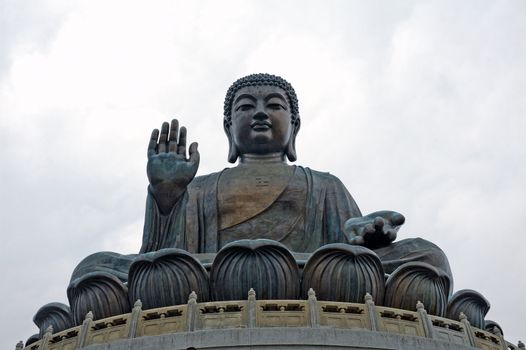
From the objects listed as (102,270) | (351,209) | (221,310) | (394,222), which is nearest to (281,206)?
(351,209)

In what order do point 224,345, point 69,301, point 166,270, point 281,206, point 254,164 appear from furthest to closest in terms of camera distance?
point 254,164, point 281,206, point 69,301, point 166,270, point 224,345

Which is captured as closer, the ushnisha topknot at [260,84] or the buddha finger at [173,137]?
the buddha finger at [173,137]

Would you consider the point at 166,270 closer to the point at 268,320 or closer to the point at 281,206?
the point at 268,320

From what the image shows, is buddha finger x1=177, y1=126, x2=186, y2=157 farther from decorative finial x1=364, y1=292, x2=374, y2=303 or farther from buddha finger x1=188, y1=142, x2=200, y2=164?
decorative finial x1=364, y1=292, x2=374, y2=303

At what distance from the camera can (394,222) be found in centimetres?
1022

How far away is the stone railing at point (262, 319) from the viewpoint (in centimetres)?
819

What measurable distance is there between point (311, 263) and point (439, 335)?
1396 mm

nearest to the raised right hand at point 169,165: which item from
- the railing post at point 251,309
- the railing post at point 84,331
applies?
the railing post at point 84,331

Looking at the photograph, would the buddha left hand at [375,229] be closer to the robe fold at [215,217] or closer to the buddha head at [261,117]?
the robe fold at [215,217]

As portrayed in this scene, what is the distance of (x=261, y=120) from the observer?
1287cm

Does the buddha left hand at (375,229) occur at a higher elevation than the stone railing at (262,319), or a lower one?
higher

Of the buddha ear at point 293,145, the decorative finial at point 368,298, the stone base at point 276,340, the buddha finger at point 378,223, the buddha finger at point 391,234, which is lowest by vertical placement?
the stone base at point 276,340

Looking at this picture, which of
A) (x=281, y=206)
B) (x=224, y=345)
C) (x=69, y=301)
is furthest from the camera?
(x=281, y=206)

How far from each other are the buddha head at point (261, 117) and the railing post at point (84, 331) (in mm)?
4871
